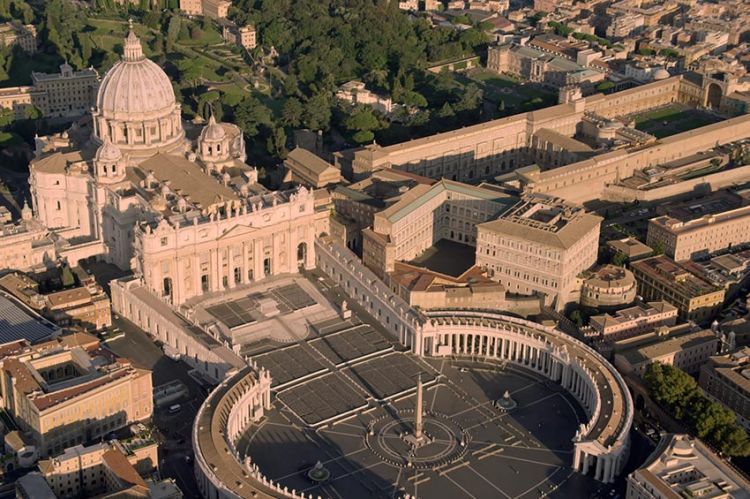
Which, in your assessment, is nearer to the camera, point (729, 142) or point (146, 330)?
point (146, 330)

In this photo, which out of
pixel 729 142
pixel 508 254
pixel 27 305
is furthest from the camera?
pixel 729 142

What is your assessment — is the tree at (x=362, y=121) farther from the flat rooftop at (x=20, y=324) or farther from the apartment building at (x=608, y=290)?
the flat rooftop at (x=20, y=324)

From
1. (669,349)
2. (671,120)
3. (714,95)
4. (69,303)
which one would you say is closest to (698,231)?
(669,349)

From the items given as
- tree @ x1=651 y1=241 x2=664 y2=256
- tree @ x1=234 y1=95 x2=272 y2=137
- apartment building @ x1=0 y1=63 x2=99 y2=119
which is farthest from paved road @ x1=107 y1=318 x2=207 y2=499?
apartment building @ x1=0 y1=63 x2=99 y2=119

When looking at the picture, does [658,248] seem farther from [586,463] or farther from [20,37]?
[20,37]

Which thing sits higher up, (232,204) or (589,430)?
(232,204)

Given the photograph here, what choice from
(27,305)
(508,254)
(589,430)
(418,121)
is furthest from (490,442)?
(418,121)

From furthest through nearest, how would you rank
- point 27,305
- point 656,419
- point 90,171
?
point 90,171 < point 27,305 < point 656,419

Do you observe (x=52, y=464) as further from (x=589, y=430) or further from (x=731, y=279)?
(x=731, y=279)
